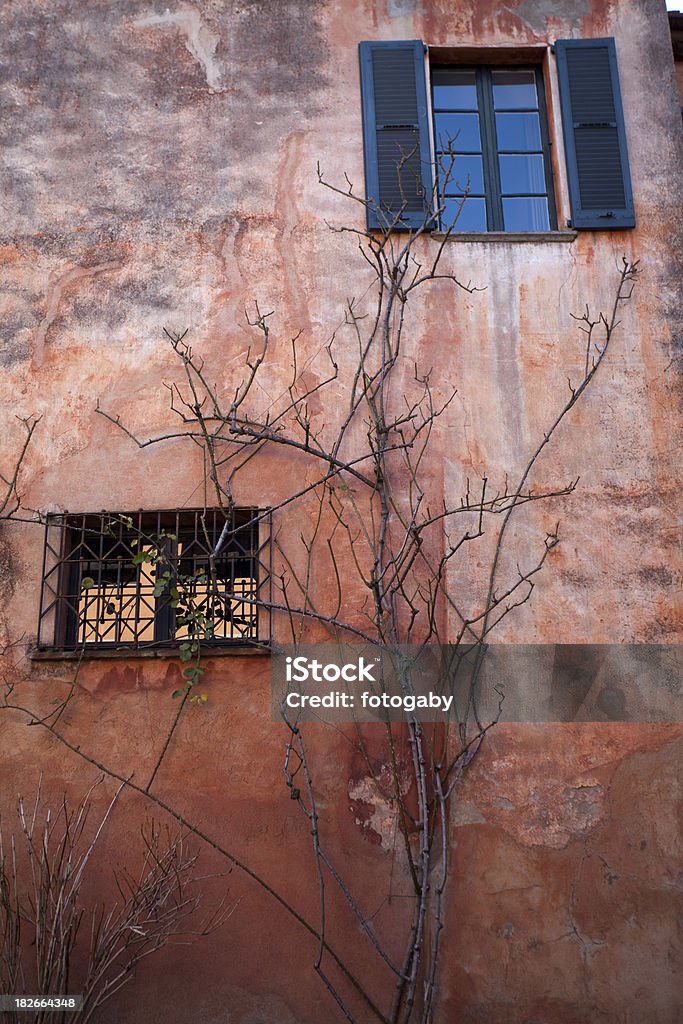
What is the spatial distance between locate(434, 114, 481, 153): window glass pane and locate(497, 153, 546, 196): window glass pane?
0.65ft

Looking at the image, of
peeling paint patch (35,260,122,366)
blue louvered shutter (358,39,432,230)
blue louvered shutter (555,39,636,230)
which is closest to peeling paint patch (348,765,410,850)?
peeling paint patch (35,260,122,366)

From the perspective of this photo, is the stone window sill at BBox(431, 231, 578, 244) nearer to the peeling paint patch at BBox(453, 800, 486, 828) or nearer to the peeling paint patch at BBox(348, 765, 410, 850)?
the peeling paint patch at BBox(348, 765, 410, 850)

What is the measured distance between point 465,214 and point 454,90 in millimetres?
876

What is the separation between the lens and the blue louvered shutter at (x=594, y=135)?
20.7 ft

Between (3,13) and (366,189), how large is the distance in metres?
2.40

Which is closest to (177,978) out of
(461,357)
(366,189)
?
(461,357)

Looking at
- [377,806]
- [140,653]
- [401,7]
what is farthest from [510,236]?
[377,806]

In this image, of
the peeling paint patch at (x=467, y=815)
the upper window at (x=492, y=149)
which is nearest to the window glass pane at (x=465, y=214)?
the upper window at (x=492, y=149)

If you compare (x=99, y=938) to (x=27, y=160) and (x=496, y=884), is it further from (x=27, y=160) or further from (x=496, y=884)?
(x=27, y=160)

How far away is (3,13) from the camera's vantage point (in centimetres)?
670

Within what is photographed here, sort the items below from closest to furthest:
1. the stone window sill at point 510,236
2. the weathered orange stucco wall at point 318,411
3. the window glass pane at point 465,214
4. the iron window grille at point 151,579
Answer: the weathered orange stucco wall at point 318,411
the iron window grille at point 151,579
the stone window sill at point 510,236
the window glass pane at point 465,214

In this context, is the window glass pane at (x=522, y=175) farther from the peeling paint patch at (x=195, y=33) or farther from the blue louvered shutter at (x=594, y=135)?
the peeling paint patch at (x=195, y=33)

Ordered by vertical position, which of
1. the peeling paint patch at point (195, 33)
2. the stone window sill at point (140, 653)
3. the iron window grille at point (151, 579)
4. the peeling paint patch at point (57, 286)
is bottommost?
the stone window sill at point (140, 653)

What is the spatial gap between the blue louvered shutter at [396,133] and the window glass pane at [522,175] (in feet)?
1.47
